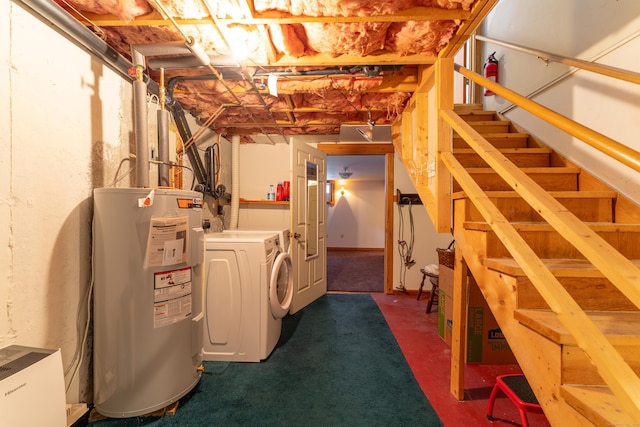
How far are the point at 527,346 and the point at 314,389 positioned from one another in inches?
52.6

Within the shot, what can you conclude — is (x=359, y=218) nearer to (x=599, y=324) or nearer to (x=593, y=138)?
(x=599, y=324)

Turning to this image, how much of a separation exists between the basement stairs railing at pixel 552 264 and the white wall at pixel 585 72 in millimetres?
131

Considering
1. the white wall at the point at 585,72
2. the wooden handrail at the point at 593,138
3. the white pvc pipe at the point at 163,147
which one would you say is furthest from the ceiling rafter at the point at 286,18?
the white wall at the point at 585,72

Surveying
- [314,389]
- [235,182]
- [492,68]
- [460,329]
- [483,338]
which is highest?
[492,68]

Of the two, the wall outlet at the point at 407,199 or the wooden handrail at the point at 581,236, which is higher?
the wall outlet at the point at 407,199

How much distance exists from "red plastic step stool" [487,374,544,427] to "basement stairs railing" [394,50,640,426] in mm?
241

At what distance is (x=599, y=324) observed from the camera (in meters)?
0.91

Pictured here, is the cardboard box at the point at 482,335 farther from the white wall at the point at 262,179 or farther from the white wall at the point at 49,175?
the white wall at the point at 49,175

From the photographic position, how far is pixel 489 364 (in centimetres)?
203

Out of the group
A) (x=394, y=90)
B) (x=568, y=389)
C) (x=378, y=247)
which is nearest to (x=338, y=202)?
(x=378, y=247)

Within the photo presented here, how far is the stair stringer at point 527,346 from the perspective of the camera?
82 centimetres

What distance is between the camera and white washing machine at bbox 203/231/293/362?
2.03m

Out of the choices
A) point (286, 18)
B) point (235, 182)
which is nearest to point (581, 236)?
point (286, 18)

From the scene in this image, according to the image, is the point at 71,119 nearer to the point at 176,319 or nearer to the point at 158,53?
the point at 158,53
